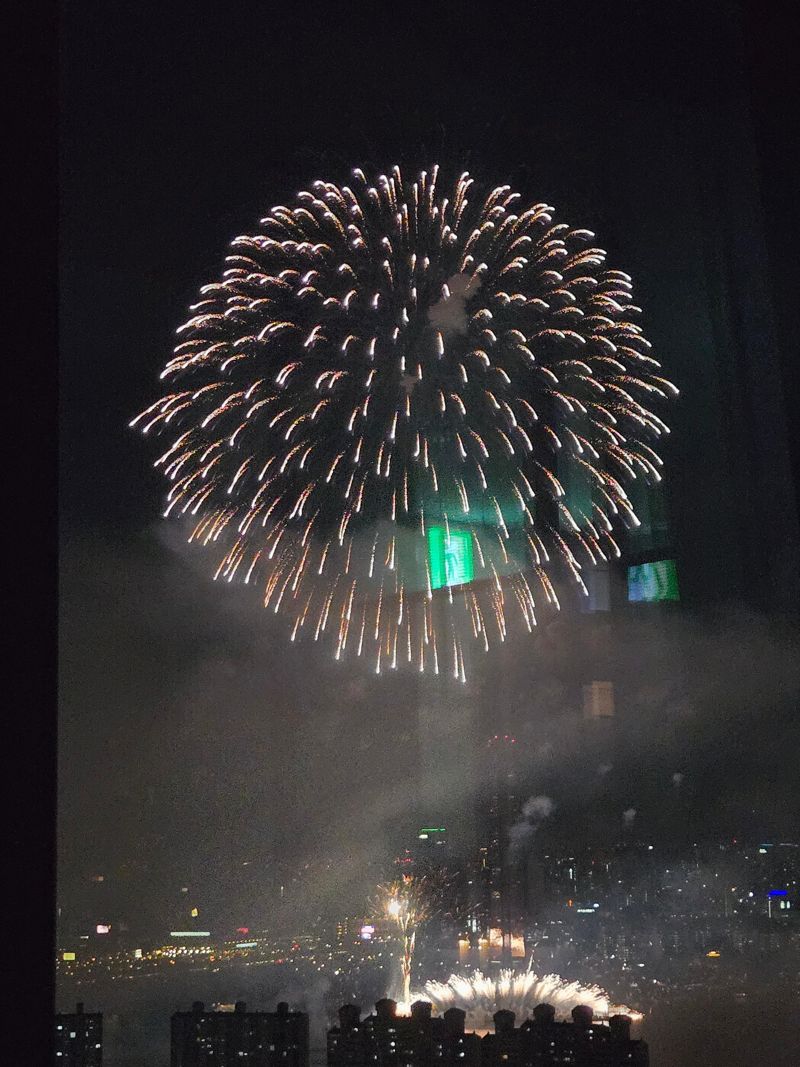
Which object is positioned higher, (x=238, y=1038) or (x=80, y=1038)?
(x=80, y=1038)

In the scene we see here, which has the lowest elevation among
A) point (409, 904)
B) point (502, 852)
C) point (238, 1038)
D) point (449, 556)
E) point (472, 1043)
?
point (472, 1043)

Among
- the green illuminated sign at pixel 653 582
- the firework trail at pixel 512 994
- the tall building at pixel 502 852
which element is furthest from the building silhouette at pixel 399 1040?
the green illuminated sign at pixel 653 582

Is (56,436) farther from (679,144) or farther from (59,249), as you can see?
(679,144)

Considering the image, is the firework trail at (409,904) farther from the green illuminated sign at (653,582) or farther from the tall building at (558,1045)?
the green illuminated sign at (653,582)

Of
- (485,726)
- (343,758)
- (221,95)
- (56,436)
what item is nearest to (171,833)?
(343,758)

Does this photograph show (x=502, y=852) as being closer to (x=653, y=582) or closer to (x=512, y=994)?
(x=512, y=994)

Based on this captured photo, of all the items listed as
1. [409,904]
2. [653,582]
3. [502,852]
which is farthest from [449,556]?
[409,904]
